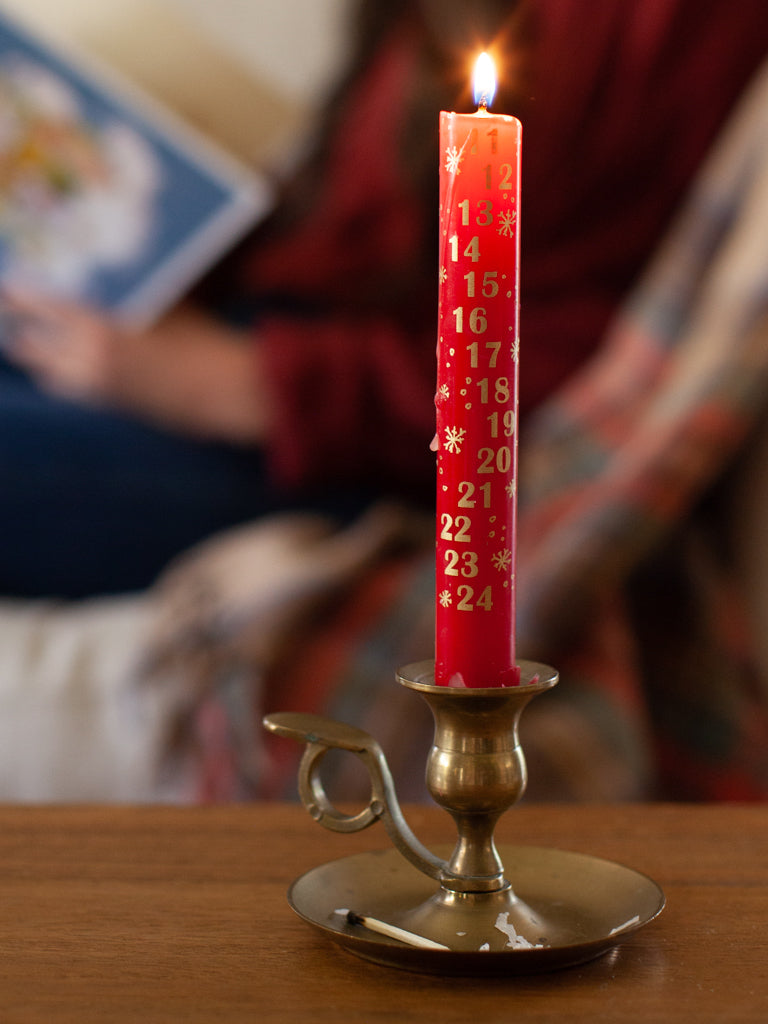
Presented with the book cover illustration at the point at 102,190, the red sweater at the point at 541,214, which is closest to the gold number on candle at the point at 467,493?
the red sweater at the point at 541,214

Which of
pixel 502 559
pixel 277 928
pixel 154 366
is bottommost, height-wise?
pixel 277 928

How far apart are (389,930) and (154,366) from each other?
1.09 metres

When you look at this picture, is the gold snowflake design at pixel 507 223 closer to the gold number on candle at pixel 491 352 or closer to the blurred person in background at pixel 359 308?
the gold number on candle at pixel 491 352

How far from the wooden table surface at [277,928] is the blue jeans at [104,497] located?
84cm

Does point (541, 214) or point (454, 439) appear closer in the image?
point (454, 439)

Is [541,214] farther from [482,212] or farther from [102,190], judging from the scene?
[482,212]

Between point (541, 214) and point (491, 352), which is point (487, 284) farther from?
point (541, 214)

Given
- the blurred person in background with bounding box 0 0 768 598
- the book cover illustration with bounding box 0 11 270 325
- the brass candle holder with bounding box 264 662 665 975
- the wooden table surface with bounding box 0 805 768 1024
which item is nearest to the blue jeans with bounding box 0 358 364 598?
the blurred person in background with bounding box 0 0 768 598

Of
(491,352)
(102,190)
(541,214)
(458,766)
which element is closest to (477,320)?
(491,352)

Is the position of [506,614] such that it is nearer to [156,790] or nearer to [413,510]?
[156,790]

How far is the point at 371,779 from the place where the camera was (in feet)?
1.05

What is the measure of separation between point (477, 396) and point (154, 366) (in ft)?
3.53

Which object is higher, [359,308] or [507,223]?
[359,308]

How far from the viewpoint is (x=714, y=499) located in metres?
1.17
